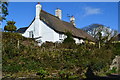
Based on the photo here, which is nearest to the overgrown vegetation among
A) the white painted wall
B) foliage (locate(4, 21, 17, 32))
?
foliage (locate(4, 21, 17, 32))

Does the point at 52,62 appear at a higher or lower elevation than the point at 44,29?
lower

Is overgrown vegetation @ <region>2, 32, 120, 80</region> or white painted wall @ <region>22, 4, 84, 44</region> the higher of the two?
white painted wall @ <region>22, 4, 84, 44</region>

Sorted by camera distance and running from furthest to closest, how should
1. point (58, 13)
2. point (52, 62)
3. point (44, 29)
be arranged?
point (58, 13)
point (44, 29)
point (52, 62)

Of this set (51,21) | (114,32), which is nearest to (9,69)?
(51,21)

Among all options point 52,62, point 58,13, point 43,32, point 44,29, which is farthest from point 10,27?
point 52,62

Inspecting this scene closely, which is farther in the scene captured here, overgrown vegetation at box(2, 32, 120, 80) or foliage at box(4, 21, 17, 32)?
foliage at box(4, 21, 17, 32)

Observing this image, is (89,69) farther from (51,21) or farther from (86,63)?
(51,21)

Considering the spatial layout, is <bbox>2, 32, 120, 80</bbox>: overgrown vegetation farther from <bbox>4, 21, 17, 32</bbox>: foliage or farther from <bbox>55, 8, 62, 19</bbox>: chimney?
<bbox>55, 8, 62, 19</bbox>: chimney

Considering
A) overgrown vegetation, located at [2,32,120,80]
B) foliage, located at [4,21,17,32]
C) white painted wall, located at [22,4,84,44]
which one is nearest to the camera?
overgrown vegetation, located at [2,32,120,80]

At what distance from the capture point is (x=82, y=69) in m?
13.7

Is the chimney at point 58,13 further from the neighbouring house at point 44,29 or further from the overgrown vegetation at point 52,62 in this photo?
the overgrown vegetation at point 52,62

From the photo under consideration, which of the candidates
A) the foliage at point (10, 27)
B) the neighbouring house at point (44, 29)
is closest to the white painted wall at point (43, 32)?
the neighbouring house at point (44, 29)

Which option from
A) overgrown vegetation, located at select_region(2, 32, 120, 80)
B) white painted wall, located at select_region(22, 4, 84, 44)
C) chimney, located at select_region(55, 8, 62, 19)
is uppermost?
chimney, located at select_region(55, 8, 62, 19)

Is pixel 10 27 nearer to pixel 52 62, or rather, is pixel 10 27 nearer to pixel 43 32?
pixel 43 32
